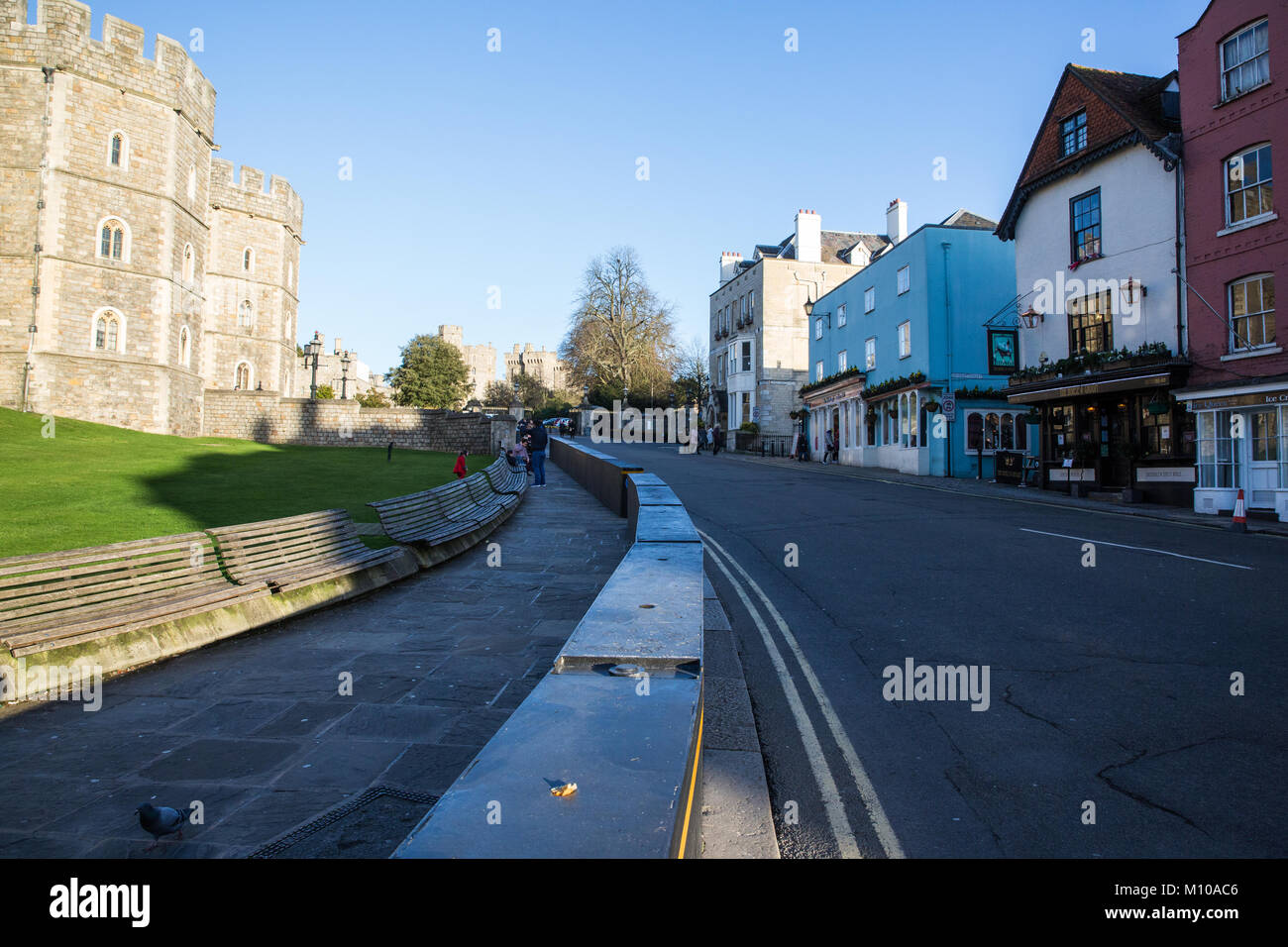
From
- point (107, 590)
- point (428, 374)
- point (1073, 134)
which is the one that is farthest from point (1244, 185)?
point (428, 374)

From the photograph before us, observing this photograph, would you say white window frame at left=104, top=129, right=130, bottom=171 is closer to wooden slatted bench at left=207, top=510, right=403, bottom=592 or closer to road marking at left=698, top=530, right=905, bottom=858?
wooden slatted bench at left=207, top=510, right=403, bottom=592

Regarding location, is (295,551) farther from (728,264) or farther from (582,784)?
(728,264)

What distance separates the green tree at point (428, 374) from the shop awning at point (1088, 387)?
191ft

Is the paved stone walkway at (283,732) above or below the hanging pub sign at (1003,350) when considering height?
below

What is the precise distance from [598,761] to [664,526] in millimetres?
5535

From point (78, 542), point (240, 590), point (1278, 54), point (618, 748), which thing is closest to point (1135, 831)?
point (618, 748)

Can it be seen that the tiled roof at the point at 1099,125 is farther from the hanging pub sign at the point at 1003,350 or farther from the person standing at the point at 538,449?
the person standing at the point at 538,449

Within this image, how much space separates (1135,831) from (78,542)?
10442 millimetres

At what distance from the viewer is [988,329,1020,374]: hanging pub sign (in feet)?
93.1

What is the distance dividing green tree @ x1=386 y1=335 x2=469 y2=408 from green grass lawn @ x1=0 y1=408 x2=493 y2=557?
40597 millimetres

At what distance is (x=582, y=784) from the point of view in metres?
2.10

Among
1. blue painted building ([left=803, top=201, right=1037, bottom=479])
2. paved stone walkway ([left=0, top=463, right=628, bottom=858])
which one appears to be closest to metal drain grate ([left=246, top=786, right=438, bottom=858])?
paved stone walkway ([left=0, top=463, right=628, bottom=858])

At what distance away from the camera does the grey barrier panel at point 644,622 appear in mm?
3277

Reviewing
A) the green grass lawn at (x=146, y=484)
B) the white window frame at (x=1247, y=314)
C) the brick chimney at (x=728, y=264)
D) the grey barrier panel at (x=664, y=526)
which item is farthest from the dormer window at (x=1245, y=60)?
the brick chimney at (x=728, y=264)
